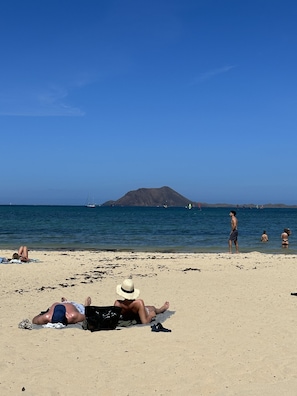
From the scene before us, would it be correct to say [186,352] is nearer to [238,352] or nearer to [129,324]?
[238,352]

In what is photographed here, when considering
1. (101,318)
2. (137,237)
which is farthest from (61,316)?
(137,237)

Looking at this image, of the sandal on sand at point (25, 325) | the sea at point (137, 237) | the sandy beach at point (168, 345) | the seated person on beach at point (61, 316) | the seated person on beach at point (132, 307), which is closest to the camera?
the sandy beach at point (168, 345)

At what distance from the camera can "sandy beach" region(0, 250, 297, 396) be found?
5.29m

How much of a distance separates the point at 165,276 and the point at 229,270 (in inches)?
107

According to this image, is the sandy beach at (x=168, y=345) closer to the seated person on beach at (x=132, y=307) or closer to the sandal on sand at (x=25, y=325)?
the sandal on sand at (x=25, y=325)

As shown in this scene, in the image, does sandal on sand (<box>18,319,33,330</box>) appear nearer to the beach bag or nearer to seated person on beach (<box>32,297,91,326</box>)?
seated person on beach (<box>32,297,91,326</box>)

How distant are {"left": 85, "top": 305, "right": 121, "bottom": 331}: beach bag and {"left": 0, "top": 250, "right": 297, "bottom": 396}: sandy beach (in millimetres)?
171

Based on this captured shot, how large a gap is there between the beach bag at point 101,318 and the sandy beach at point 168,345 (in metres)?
0.17

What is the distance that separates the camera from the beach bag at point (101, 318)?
25.1 ft

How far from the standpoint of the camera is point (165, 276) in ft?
46.9

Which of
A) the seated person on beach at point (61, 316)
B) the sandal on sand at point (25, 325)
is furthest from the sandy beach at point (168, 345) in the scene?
the seated person on beach at point (61, 316)

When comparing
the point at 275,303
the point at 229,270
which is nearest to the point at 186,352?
the point at 275,303

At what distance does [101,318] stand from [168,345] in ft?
4.74

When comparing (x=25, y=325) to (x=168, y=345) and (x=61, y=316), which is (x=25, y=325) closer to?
(x=61, y=316)
